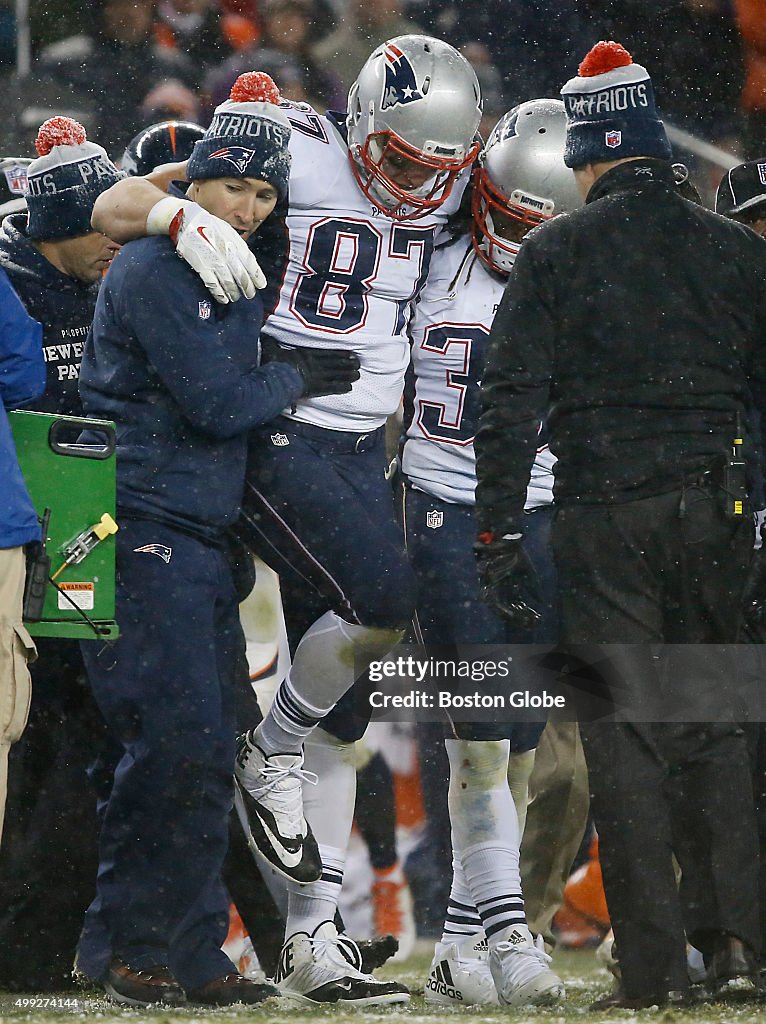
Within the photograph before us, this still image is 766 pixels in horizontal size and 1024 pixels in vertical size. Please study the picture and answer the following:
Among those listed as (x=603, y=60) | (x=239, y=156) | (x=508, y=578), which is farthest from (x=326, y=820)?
(x=603, y=60)

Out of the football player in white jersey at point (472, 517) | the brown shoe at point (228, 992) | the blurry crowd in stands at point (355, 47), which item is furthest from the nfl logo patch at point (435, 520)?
the brown shoe at point (228, 992)

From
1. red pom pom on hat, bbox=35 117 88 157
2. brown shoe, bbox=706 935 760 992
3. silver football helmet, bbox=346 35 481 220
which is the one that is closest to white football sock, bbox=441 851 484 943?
brown shoe, bbox=706 935 760 992

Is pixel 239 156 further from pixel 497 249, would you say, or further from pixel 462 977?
pixel 462 977

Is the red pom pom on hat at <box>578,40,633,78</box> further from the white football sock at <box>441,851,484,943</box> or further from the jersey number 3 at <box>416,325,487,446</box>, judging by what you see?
the white football sock at <box>441,851,484,943</box>

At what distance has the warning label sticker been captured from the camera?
2.68 metres

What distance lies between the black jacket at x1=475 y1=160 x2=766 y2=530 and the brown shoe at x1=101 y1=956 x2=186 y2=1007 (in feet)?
3.07

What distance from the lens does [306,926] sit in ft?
9.57

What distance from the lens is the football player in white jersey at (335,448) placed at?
113 inches

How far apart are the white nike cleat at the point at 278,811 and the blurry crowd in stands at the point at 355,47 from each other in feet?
4.18

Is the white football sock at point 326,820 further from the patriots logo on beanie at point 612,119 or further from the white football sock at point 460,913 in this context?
the patriots logo on beanie at point 612,119

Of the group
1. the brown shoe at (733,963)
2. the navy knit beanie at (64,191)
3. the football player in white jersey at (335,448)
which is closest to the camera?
the brown shoe at (733,963)

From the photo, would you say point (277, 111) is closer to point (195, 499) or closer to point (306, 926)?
point (195, 499)

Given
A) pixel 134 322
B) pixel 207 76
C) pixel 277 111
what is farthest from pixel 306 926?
pixel 207 76

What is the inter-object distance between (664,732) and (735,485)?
A: 437mm
